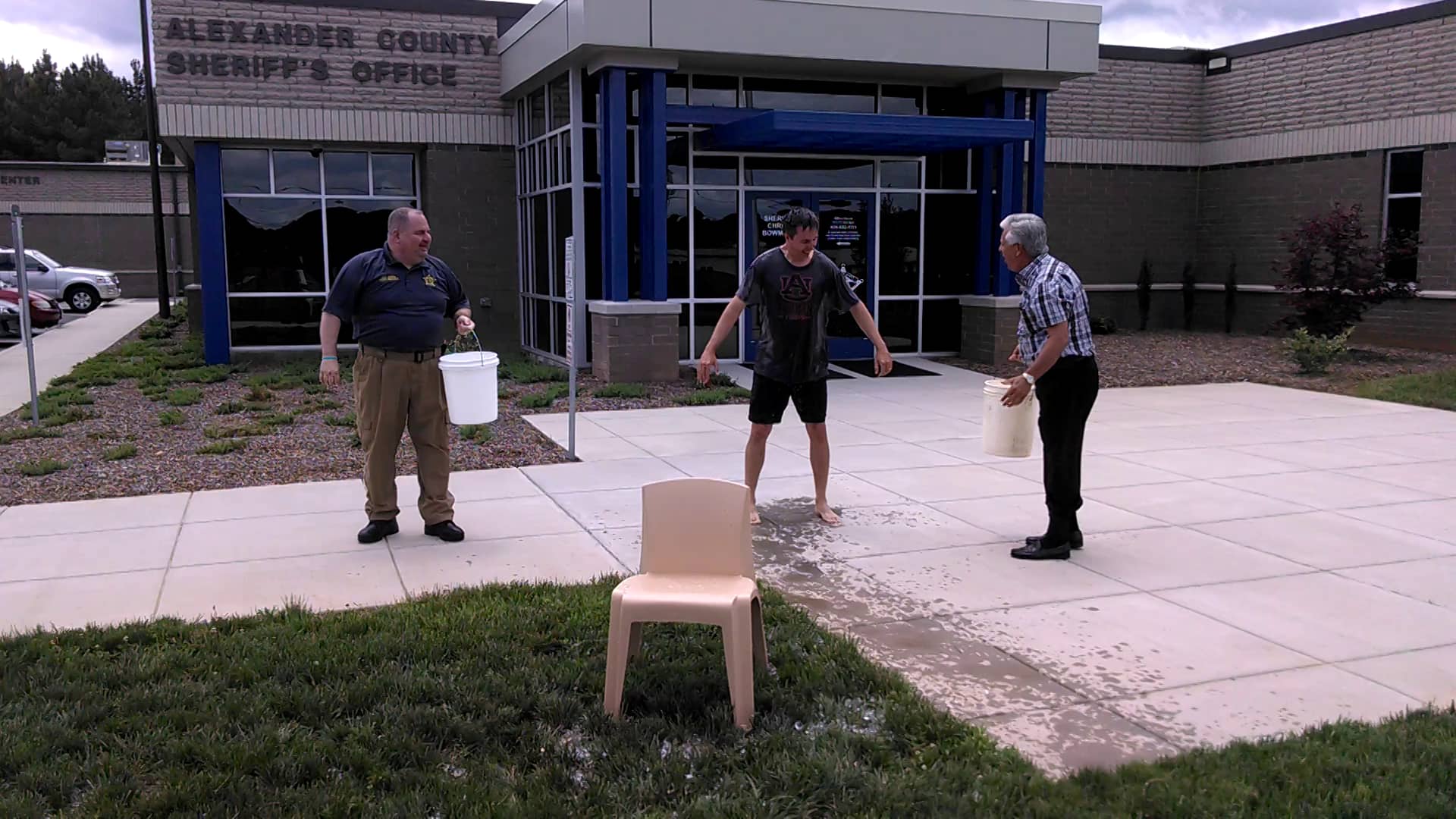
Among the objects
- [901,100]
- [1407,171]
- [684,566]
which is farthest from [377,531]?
[1407,171]

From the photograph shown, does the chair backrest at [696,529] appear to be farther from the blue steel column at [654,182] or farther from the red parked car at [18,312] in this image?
the red parked car at [18,312]

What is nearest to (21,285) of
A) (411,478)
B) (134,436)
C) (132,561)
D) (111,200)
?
(134,436)

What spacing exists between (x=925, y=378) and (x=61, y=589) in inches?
422

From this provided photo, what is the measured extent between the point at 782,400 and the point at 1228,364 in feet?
36.4

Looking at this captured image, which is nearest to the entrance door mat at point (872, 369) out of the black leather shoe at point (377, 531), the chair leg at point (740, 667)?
the black leather shoe at point (377, 531)

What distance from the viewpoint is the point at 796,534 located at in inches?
276

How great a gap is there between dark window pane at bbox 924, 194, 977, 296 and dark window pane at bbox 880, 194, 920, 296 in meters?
0.17

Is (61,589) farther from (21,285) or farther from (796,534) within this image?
(21,285)

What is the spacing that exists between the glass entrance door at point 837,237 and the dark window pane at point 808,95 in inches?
47.2

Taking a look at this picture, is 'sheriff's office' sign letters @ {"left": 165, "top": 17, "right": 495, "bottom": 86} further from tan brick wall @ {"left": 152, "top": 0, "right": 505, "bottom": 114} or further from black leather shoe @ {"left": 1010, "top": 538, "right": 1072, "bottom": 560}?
black leather shoe @ {"left": 1010, "top": 538, "right": 1072, "bottom": 560}

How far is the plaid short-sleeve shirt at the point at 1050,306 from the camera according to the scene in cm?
607

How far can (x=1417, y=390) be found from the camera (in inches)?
519

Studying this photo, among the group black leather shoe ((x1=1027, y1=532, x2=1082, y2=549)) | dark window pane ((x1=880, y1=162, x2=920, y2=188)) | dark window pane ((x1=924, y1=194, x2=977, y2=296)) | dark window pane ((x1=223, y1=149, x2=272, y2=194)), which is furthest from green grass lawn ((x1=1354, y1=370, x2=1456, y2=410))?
dark window pane ((x1=223, y1=149, x2=272, y2=194))

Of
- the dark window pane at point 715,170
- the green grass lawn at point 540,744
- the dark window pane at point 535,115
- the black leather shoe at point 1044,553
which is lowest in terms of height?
the green grass lawn at point 540,744
